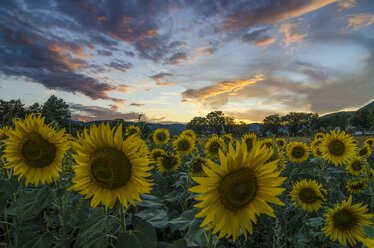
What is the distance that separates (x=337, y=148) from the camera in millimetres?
5773

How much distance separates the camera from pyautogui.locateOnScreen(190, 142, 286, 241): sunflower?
1.64m

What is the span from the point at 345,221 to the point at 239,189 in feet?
7.21

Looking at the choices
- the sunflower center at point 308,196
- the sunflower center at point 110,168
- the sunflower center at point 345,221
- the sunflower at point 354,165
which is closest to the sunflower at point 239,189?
the sunflower center at point 110,168

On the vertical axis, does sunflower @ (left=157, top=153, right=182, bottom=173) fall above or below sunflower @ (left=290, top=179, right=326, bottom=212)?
above

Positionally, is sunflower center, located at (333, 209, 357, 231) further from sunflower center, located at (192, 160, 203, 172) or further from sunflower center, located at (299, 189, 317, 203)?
sunflower center, located at (192, 160, 203, 172)

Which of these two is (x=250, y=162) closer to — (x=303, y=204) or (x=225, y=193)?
(x=225, y=193)

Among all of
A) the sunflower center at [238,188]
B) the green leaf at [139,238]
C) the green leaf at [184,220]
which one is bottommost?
the green leaf at [139,238]

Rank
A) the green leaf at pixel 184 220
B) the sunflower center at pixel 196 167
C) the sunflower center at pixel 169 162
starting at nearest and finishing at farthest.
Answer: the green leaf at pixel 184 220, the sunflower center at pixel 196 167, the sunflower center at pixel 169 162

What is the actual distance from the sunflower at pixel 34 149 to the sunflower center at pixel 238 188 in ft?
6.33

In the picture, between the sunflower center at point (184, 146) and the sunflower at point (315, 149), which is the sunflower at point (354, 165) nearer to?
the sunflower at point (315, 149)

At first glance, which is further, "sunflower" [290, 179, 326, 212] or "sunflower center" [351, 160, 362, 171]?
"sunflower center" [351, 160, 362, 171]

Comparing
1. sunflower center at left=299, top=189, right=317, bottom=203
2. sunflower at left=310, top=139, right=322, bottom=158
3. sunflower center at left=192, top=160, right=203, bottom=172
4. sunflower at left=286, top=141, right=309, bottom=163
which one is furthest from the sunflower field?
sunflower at left=310, top=139, right=322, bottom=158

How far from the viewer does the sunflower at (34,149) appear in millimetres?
2547

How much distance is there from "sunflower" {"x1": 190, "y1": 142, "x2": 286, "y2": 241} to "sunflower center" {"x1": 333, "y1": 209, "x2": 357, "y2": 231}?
1893 millimetres
